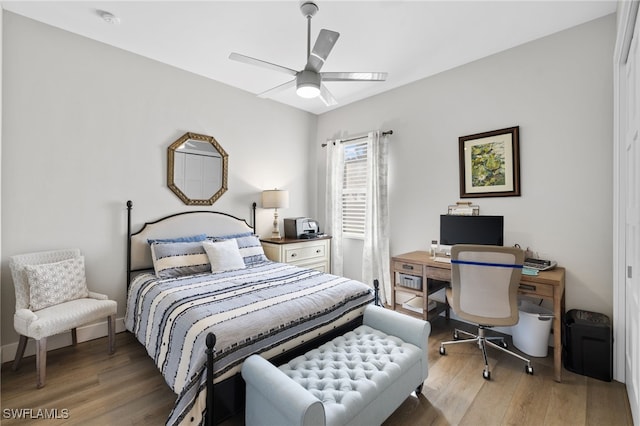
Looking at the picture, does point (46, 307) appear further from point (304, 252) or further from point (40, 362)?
point (304, 252)

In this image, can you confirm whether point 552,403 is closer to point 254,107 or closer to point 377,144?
point 377,144

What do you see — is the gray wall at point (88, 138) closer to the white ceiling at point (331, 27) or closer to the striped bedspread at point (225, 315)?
the white ceiling at point (331, 27)

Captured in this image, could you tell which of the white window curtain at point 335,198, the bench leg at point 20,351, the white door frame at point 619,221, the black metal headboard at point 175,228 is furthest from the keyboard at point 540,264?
the bench leg at point 20,351

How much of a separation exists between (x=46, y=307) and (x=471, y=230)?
3.81 meters

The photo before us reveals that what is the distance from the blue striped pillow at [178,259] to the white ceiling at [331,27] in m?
1.99

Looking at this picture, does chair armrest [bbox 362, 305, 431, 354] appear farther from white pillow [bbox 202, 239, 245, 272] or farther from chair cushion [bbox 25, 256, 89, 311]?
chair cushion [bbox 25, 256, 89, 311]

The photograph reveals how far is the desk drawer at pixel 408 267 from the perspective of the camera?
9.58 feet

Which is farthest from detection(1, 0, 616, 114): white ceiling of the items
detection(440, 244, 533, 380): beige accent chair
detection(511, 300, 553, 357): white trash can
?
detection(511, 300, 553, 357): white trash can

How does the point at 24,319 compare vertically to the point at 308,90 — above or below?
below

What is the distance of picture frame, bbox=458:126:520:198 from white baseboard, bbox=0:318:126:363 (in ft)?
13.0

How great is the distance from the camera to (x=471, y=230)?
2900 millimetres

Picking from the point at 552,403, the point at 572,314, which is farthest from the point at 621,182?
the point at 552,403

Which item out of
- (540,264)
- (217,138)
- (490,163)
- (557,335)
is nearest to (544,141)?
(490,163)

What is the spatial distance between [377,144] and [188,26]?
2.44m
